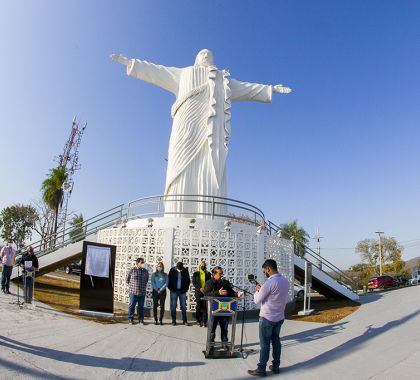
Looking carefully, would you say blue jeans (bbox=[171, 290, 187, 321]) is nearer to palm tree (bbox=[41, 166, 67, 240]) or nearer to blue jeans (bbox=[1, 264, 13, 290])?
blue jeans (bbox=[1, 264, 13, 290])

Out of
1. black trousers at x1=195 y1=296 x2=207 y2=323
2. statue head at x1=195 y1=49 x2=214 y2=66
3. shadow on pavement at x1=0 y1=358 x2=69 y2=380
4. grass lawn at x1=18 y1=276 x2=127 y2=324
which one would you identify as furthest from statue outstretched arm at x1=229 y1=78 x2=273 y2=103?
shadow on pavement at x1=0 y1=358 x2=69 y2=380

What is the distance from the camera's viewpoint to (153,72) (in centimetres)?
1420

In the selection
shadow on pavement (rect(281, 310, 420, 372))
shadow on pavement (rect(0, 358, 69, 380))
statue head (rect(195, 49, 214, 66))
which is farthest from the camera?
statue head (rect(195, 49, 214, 66))

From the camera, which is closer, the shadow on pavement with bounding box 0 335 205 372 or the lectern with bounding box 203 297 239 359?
the shadow on pavement with bounding box 0 335 205 372

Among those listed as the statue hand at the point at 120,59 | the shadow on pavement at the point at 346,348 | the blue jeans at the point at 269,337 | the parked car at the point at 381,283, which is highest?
the statue hand at the point at 120,59

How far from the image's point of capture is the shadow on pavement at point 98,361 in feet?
15.9

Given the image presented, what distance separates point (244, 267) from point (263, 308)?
5.16m

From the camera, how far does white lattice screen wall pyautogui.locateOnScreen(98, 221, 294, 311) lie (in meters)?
9.86

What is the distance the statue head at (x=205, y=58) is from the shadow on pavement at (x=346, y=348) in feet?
38.9

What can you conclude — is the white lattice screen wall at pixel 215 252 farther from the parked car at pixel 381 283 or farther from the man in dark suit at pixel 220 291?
the parked car at pixel 381 283

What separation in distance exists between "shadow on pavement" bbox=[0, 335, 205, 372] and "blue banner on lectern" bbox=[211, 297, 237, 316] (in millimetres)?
897

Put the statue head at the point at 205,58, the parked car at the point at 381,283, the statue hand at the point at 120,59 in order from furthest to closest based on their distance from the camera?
the parked car at the point at 381,283 → the statue head at the point at 205,58 → the statue hand at the point at 120,59

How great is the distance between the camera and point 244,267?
33.2ft

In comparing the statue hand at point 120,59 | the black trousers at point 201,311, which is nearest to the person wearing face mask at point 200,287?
the black trousers at point 201,311
